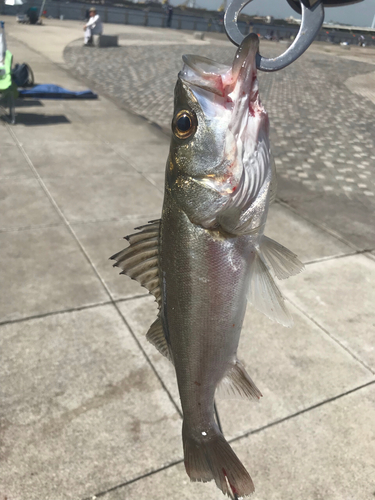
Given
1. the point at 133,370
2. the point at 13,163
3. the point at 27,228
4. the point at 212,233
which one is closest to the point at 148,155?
the point at 13,163

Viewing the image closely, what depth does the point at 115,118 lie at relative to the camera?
1066 centimetres

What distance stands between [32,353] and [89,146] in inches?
225

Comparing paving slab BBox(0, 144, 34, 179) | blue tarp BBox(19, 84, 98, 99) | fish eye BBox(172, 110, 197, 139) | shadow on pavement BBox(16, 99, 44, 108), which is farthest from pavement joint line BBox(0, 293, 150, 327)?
shadow on pavement BBox(16, 99, 44, 108)

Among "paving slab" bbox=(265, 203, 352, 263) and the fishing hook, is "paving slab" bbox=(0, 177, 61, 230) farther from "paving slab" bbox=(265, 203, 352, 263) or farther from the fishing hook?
the fishing hook

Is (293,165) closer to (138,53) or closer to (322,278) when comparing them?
(322,278)

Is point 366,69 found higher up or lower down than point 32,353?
higher up

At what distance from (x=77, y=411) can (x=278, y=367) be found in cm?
171

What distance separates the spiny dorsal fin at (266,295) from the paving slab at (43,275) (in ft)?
A: 9.69

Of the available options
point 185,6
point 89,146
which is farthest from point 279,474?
point 185,6

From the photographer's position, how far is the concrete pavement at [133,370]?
2.91 metres

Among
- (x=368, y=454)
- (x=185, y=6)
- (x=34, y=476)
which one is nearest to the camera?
(x=34, y=476)

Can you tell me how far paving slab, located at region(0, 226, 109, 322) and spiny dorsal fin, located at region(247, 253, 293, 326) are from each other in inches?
116

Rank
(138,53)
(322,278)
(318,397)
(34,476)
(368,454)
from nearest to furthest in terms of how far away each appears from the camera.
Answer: (34,476) → (368,454) → (318,397) → (322,278) → (138,53)

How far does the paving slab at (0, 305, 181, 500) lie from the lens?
112 inches
